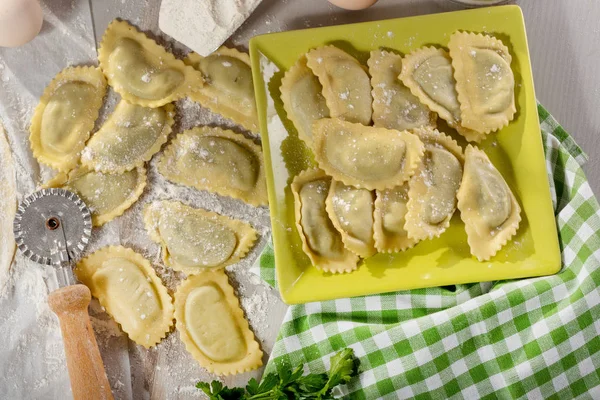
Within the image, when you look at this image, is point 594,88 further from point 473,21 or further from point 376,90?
point 376,90

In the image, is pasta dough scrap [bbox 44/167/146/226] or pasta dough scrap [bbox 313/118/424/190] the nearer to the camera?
pasta dough scrap [bbox 313/118/424/190]

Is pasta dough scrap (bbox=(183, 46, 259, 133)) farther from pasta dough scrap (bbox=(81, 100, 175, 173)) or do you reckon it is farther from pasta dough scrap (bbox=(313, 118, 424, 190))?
pasta dough scrap (bbox=(313, 118, 424, 190))

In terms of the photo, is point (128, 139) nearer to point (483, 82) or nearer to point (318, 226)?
point (318, 226)

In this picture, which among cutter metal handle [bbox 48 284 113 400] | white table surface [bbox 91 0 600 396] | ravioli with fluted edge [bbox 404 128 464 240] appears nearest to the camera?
ravioli with fluted edge [bbox 404 128 464 240]

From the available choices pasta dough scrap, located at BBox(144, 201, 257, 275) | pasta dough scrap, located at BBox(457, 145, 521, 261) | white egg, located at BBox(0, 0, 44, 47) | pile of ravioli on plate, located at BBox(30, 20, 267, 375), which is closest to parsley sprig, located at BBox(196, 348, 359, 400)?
pile of ravioli on plate, located at BBox(30, 20, 267, 375)

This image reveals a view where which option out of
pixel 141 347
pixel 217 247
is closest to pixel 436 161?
pixel 217 247

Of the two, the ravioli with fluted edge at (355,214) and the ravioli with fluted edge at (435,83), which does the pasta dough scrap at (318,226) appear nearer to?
the ravioli with fluted edge at (355,214)
